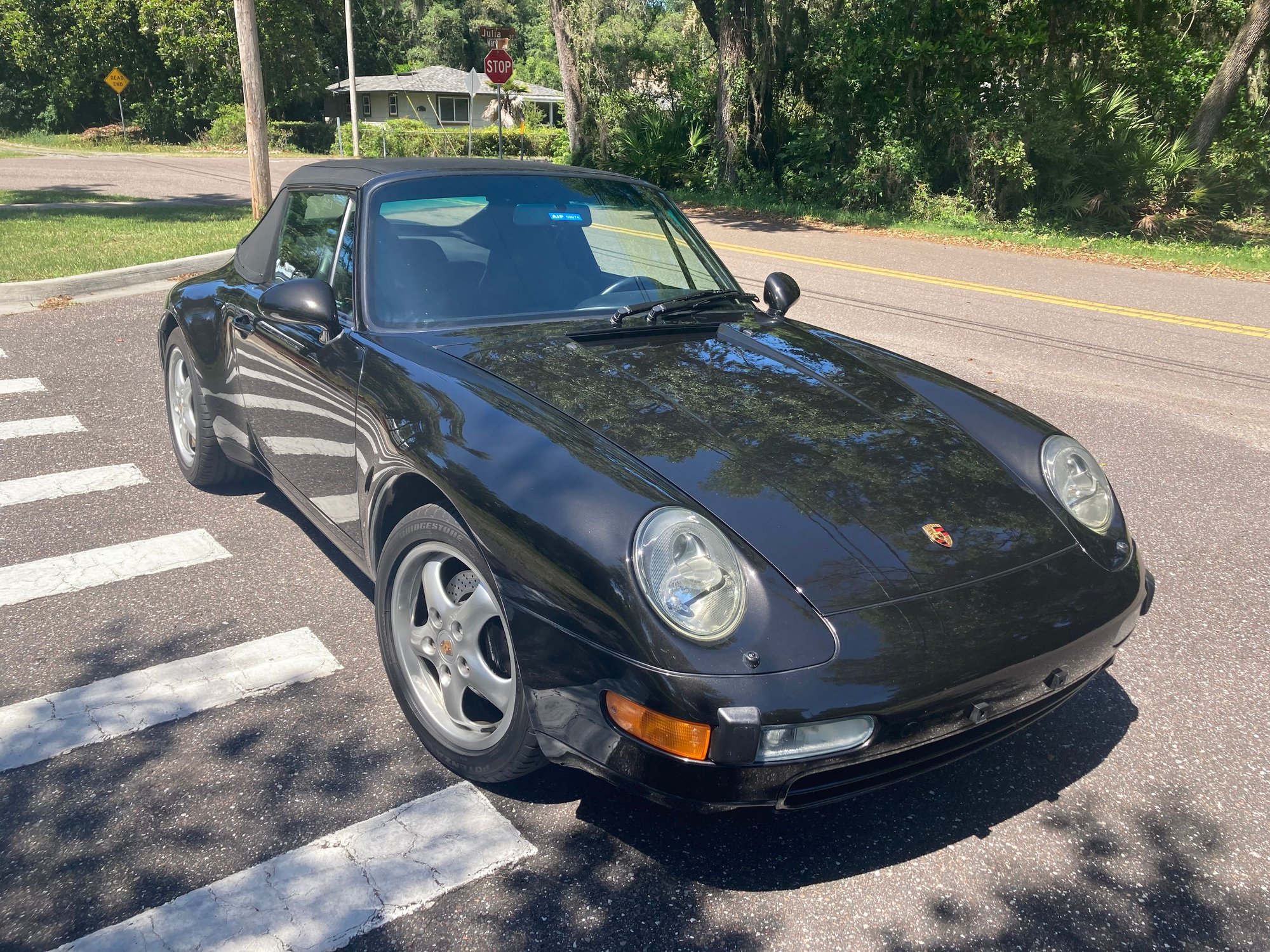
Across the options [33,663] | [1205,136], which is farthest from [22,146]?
[33,663]

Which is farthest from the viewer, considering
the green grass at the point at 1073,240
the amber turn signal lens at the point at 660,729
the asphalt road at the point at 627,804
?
the green grass at the point at 1073,240

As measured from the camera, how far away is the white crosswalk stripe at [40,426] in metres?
5.79

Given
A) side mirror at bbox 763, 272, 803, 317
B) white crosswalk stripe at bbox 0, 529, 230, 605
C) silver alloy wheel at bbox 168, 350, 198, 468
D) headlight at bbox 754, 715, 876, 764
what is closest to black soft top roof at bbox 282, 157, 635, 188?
A: side mirror at bbox 763, 272, 803, 317

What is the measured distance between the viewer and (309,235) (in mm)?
3975

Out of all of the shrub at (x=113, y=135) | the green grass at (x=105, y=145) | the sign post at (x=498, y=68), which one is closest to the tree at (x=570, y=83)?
the sign post at (x=498, y=68)

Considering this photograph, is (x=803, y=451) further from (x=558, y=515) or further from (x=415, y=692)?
(x=415, y=692)

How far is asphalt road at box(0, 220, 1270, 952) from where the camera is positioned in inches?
92.7

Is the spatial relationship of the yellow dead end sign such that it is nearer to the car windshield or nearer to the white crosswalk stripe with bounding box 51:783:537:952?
the car windshield

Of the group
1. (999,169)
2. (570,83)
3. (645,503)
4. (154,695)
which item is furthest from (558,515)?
(570,83)

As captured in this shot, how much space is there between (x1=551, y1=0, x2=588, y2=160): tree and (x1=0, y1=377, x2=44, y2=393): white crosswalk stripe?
63.7 ft

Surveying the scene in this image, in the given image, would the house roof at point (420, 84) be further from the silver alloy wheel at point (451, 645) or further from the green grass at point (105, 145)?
the silver alloy wheel at point (451, 645)

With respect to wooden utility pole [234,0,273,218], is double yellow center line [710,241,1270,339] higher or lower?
lower

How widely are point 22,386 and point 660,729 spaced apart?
20.4 feet

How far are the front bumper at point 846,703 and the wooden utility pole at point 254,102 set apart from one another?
1151 centimetres
